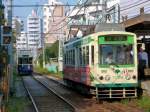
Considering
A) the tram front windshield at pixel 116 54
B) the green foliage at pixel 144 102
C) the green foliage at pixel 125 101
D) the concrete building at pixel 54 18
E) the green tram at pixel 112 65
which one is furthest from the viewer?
the concrete building at pixel 54 18

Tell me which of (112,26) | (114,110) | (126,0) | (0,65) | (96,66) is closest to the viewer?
(114,110)

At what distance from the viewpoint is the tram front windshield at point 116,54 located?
2184cm

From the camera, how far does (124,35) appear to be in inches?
868

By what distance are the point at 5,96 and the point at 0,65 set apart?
21.2 feet

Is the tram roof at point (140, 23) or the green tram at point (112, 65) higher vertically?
the tram roof at point (140, 23)

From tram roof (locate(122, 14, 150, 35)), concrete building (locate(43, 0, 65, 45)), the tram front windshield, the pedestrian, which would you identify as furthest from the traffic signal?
concrete building (locate(43, 0, 65, 45))

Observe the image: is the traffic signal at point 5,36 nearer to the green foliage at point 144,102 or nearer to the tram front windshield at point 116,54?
the tram front windshield at point 116,54

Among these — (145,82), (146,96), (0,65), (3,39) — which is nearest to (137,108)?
(146,96)

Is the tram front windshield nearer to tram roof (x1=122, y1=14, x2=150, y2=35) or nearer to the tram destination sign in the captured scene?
the tram destination sign

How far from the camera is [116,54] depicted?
21.9 metres

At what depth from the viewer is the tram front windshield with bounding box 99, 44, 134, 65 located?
21844 mm

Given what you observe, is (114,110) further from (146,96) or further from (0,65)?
(0,65)

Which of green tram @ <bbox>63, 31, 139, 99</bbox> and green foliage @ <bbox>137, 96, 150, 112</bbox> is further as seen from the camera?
green tram @ <bbox>63, 31, 139, 99</bbox>

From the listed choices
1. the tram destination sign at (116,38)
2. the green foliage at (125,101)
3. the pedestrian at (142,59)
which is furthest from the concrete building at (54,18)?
the green foliage at (125,101)
